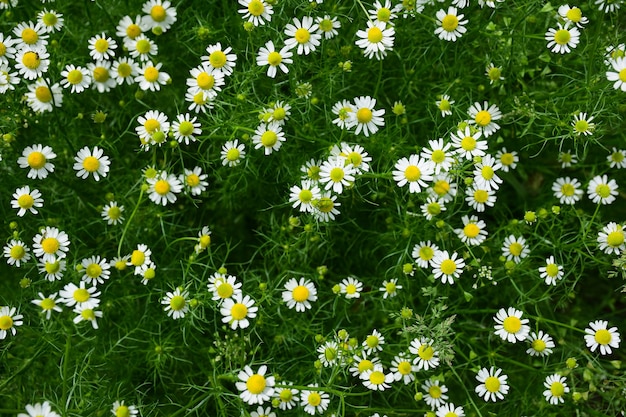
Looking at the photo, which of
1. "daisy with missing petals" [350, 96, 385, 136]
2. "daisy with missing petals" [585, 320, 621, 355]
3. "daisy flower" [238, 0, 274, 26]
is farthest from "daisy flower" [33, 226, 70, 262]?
"daisy with missing petals" [585, 320, 621, 355]

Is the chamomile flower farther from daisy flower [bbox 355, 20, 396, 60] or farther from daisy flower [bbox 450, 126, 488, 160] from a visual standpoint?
daisy flower [bbox 450, 126, 488, 160]

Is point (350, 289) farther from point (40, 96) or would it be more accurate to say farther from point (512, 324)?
point (40, 96)

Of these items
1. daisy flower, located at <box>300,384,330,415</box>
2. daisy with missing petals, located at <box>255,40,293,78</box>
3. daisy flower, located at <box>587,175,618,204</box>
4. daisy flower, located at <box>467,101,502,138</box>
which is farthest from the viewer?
daisy flower, located at <box>587,175,618,204</box>

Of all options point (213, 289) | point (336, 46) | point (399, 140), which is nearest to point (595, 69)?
point (399, 140)

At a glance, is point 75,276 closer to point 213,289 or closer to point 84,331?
point 84,331

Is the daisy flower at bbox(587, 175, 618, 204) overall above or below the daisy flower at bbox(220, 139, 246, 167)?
above
